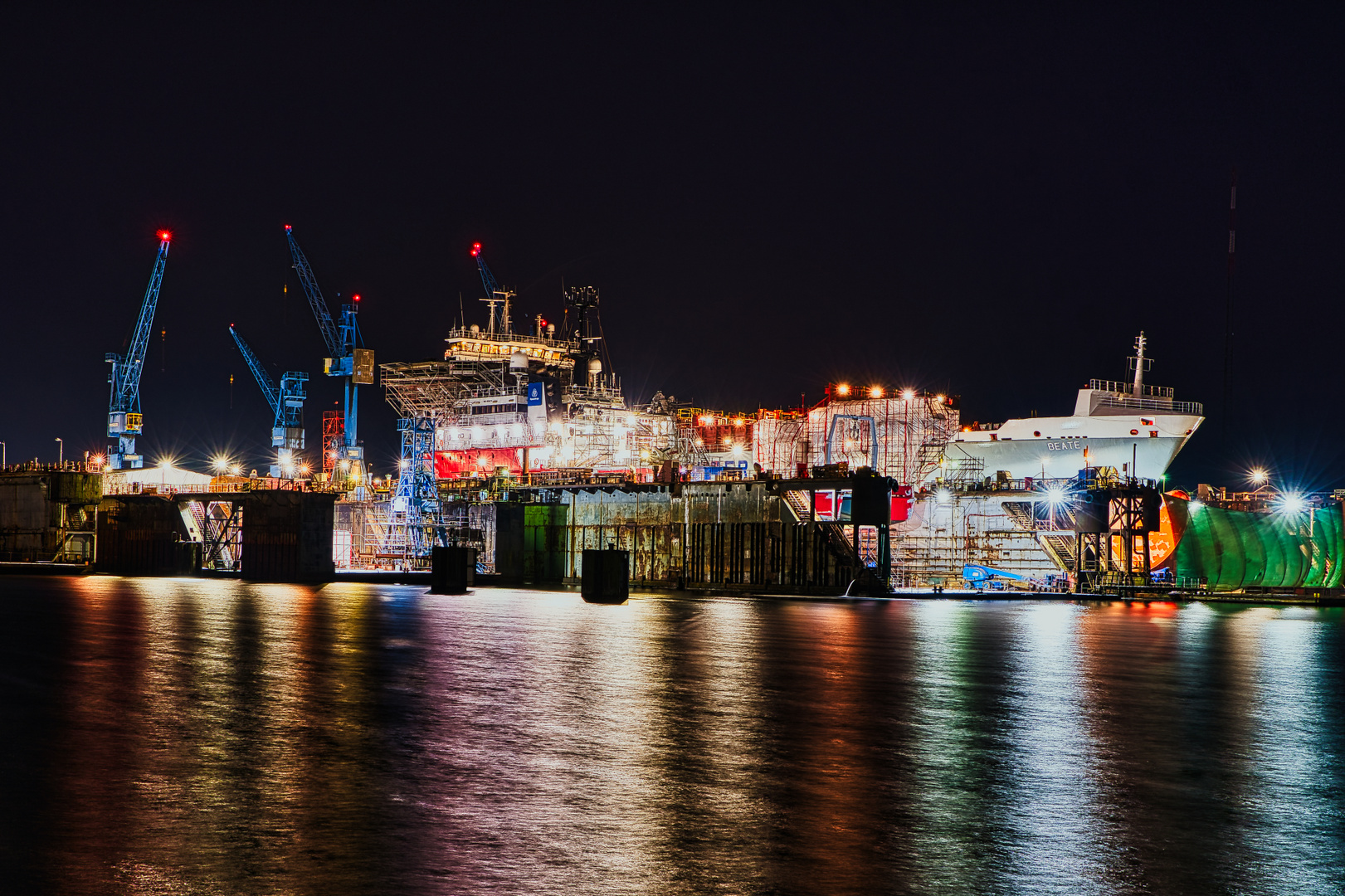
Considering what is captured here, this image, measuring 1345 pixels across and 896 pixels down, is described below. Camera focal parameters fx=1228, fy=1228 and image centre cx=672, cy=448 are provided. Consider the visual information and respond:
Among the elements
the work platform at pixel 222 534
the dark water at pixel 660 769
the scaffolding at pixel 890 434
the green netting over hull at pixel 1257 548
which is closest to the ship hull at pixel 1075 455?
the green netting over hull at pixel 1257 548

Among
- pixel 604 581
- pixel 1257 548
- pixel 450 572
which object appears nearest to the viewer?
pixel 604 581

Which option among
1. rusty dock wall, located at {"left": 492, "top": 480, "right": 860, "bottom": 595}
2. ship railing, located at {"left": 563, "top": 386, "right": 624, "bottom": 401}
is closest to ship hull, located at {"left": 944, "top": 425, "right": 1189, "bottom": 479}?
rusty dock wall, located at {"left": 492, "top": 480, "right": 860, "bottom": 595}

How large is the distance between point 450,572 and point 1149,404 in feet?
189

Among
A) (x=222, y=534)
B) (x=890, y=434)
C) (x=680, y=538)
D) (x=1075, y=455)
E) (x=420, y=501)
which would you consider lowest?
(x=222, y=534)

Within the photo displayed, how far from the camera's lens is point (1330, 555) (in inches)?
4417

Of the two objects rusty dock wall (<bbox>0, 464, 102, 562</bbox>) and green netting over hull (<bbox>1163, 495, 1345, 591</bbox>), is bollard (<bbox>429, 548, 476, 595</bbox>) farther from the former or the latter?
green netting over hull (<bbox>1163, 495, 1345, 591</bbox>)

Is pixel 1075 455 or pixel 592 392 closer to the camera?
pixel 1075 455

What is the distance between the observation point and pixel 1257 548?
103438mm

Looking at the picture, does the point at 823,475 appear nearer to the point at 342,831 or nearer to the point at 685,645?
the point at 685,645

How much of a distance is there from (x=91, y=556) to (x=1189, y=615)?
316 feet

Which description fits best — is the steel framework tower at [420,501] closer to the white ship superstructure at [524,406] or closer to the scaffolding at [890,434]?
the white ship superstructure at [524,406]

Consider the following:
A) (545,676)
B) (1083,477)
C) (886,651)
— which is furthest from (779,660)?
(1083,477)

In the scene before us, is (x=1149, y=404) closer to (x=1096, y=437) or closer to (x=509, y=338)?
(x=1096, y=437)

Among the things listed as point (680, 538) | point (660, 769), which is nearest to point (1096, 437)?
point (680, 538)
